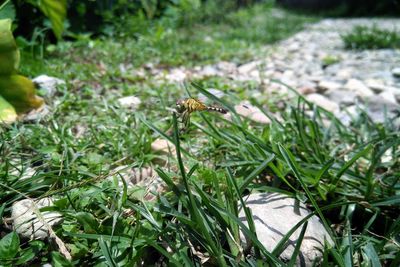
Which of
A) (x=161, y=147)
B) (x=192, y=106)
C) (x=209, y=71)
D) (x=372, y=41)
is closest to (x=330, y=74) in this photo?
(x=209, y=71)

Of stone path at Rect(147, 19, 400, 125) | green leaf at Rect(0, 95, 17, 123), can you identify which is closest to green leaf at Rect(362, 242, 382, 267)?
stone path at Rect(147, 19, 400, 125)

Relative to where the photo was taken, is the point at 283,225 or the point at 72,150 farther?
the point at 72,150

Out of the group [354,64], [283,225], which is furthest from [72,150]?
[354,64]

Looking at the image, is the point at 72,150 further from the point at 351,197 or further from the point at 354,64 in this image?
the point at 354,64

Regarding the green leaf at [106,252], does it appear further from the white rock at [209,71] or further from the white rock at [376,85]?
the white rock at [376,85]

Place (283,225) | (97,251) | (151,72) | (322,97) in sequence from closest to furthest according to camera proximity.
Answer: (97,251) < (283,225) < (322,97) < (151,72)

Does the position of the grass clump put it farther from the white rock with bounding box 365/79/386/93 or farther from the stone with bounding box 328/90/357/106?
the stone with bounding box 328/90/357/106
